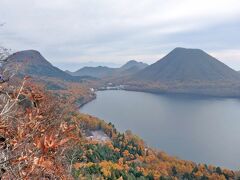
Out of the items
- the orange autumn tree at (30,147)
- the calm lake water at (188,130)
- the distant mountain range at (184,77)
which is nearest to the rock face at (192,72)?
the distant mountain range at (184,77)

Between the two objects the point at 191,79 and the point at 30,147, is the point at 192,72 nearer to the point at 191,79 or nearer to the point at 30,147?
the point at 191,79

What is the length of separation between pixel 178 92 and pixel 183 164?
106903 millimetres

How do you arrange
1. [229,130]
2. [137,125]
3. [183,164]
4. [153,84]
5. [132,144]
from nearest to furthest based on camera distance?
1. [183,164]
2. [132,144]
3. [229,130]
4. [137,125]
5. [153,84]

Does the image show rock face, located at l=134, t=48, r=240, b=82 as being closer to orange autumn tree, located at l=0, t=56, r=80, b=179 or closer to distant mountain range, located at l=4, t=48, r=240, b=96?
distant mountain range, located at l=4, t=48, r=240, b=96

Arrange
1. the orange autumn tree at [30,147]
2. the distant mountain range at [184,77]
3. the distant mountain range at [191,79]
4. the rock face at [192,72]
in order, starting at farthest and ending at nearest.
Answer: the rock face at [192,72]
the distant mountain range at [191,79]
the distant mountain range at [184,77]
the orange autumn tree at [30,147]

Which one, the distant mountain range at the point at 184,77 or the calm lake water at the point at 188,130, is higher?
the distant mountain range at the point at 184,77

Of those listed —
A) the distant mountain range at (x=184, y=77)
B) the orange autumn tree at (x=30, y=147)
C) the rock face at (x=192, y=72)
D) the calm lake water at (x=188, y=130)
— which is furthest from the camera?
the rock face at (x=192, y=72)

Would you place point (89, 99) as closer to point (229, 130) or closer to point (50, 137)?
point (229, 130)

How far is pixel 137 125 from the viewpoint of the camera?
6200cm

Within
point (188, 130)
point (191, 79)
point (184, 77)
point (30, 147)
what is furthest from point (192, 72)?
point (30, 147)

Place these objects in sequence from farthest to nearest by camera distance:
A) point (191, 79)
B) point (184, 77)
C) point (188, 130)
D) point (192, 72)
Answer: point (192, 72) → point (184, 77) → point (191, 79) → point (188, 130)

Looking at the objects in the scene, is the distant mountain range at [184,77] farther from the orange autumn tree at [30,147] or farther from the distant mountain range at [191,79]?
the orange autumn tree at [30,147]

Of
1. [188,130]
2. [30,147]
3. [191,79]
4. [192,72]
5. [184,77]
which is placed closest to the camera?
[30,147]

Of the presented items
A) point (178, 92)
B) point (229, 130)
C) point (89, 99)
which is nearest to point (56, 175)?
point (229, 130)
